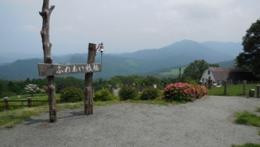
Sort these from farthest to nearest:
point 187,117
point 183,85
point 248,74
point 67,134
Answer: point 248,74
point 183,85
point 187,117
point 67,134

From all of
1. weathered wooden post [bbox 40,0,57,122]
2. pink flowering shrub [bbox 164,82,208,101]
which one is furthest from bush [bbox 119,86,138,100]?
weathered wooden post [bbox 40,0,57,122]

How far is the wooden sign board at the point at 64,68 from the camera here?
11.6m

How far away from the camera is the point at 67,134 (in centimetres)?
992

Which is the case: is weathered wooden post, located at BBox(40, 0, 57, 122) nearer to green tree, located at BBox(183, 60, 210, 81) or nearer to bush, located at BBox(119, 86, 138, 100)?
bush, located at BBox(119, 86, 138, 100)

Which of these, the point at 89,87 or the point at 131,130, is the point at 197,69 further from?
the point at 131,130

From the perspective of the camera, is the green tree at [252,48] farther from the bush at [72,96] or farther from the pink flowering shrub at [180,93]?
the bush at [72,96]

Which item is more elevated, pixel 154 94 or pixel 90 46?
pixel 90 46

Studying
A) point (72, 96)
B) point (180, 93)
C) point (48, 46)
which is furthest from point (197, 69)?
point (48, 46)

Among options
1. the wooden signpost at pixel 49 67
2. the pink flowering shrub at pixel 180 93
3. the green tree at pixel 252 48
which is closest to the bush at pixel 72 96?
the pink flowering shrub at pixel 180 93

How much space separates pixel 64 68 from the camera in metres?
12.3

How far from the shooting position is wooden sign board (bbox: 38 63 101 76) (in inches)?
455

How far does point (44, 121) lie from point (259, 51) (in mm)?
53168

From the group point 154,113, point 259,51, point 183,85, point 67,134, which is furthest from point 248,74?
point 67,134

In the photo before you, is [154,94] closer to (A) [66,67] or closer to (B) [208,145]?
(A) [66,67]
